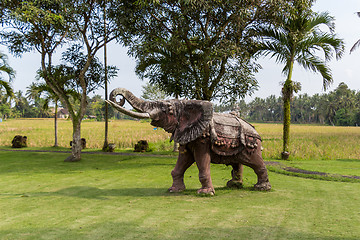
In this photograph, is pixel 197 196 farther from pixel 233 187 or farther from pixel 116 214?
pixel 116 214

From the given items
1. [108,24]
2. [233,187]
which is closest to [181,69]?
[108,24]

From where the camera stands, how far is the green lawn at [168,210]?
3.87 m

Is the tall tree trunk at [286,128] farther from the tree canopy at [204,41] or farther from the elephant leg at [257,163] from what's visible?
the elephant leg at [257,163]

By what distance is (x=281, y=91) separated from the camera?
1374 cm

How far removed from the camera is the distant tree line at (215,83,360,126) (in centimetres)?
6334

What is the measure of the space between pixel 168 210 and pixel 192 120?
1.84 metres

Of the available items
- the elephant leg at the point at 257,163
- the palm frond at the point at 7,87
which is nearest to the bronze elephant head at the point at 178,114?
the elephant leg at the point at 257,163

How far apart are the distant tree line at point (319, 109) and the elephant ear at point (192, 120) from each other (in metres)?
41.3

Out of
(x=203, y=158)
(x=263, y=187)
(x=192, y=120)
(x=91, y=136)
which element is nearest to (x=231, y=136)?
(x=203, y=158)

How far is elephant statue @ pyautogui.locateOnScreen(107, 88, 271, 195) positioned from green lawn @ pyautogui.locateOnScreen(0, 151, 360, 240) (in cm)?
65

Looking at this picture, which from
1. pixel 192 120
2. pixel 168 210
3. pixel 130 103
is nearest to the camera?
pixel 168 210

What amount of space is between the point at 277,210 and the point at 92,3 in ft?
36.3

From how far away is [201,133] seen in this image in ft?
18.9

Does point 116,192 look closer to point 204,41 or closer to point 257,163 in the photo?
point 257,163
